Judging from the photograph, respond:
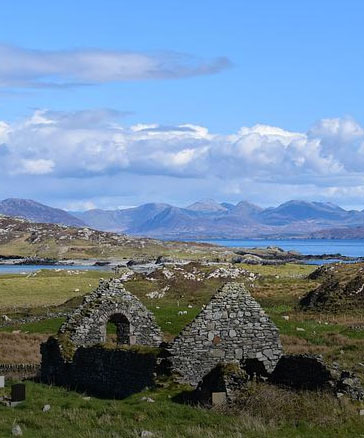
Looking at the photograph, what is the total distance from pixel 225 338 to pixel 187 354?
1368mm

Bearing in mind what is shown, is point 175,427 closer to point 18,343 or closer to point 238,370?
point 238,370

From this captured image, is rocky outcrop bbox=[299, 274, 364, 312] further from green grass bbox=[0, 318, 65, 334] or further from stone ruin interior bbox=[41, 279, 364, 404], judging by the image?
stone ruin interior bbox=[41, 279, 364, 404]

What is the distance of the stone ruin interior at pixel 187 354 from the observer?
20500 mm

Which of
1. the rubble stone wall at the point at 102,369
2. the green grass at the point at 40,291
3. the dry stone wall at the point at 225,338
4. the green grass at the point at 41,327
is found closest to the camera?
the dry stone wall at the point at 225,338

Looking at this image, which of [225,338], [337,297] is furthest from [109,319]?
[337,297]

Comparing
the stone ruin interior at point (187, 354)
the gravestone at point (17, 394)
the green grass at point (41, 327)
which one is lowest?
the green grass at point (41, 327)

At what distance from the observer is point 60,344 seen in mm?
28094

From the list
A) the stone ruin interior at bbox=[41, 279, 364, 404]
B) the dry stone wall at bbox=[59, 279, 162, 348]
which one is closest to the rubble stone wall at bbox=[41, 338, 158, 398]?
the stone ruin interior at bbox=[41, 279, 364, 404]

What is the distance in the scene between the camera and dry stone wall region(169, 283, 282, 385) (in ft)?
78.5

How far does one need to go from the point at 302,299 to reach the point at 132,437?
52.2 meters

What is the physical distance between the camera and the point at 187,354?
23938 millimetres

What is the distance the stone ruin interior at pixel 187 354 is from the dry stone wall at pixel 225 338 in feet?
0.10

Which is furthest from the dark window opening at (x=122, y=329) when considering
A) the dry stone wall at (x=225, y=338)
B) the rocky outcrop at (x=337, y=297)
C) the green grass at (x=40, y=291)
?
the green grass at (x=40, y=291)

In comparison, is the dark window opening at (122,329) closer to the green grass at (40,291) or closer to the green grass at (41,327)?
the green grass at (41,327)
